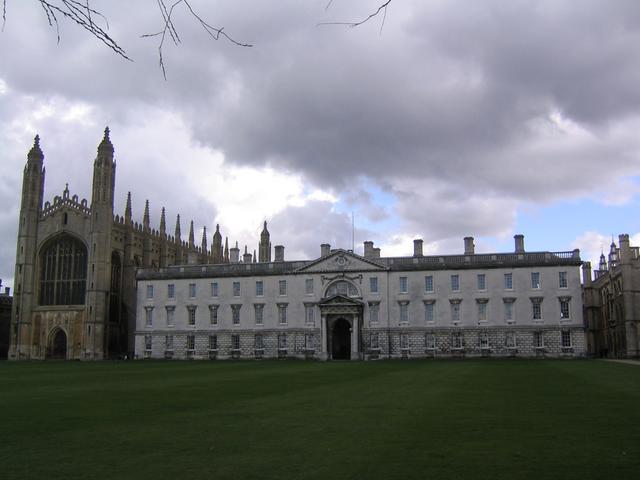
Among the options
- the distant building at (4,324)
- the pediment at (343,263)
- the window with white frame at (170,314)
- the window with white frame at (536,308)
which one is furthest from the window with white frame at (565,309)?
the distant building at (4,324)

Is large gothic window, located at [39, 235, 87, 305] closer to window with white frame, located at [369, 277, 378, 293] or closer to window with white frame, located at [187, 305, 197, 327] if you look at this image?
window with white frame, located at [187, 305, 197, 327]

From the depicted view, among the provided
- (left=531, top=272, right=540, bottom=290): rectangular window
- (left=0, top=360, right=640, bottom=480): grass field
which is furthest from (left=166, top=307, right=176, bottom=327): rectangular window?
(left=0, top=360, right=640, bottom=480): grass field

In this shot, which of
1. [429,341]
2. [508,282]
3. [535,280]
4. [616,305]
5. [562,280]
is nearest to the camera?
[562,280]

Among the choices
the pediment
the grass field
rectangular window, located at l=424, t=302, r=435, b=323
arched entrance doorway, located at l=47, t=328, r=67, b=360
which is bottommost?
the grass field

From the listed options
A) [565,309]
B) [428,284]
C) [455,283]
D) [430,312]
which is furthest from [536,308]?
[428,284]

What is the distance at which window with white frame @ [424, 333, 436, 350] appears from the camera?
6556 centimetres

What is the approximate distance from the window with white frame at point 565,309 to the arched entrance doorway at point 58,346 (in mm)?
53594

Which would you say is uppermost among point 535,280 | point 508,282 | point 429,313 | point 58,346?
point 535,280

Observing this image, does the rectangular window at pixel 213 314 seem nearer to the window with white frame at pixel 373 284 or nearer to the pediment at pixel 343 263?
the pediment at pixel 343 263

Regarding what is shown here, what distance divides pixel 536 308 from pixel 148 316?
4102 cm

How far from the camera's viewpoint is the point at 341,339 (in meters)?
69.9

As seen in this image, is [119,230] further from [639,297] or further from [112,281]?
[639,297]

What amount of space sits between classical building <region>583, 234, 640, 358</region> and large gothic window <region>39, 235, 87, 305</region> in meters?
59.4

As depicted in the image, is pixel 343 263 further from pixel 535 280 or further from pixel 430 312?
pixel 535 280
